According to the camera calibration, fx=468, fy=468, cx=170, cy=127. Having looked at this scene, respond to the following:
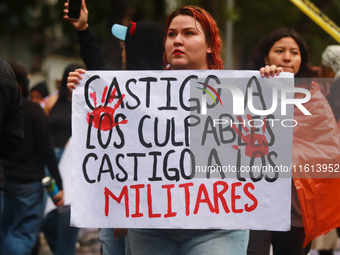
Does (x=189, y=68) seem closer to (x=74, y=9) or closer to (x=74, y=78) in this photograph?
(x=74, y=78)

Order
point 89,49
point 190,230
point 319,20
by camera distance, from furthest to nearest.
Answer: point 319,20 < point 89,49 < point 190,230

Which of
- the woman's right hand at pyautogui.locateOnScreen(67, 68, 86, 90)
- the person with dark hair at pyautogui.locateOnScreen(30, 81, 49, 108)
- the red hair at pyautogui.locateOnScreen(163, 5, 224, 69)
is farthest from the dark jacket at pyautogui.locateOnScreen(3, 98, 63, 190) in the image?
the person with dark hair at pyautogui.locateOnScreen(30, 81, 49, 108)

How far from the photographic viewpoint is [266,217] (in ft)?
7.54

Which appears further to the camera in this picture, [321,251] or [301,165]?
[321,251]

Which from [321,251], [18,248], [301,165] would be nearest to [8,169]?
[18,248]

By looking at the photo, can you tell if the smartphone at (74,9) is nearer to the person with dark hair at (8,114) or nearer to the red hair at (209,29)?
the person with dark hair at (8,114)

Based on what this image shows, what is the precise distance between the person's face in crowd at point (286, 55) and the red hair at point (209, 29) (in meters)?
0.63

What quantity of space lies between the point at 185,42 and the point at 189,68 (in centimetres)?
15

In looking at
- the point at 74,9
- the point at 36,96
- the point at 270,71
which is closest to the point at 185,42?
the point at 270,71

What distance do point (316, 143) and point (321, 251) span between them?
96.0 inches

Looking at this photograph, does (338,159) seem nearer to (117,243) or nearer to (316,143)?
(316,143)

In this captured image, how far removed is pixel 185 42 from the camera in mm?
2320

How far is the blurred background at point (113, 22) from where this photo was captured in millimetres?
10562

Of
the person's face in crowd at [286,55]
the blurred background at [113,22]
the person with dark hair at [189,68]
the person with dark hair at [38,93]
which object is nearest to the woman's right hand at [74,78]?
the person with dark hair at [189,68]
